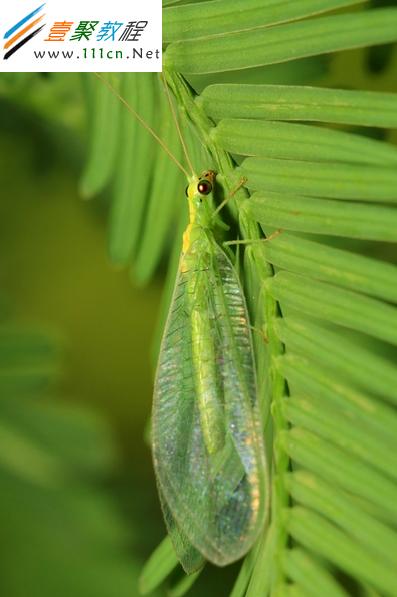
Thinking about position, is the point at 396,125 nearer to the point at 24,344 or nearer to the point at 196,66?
the point at 196,66

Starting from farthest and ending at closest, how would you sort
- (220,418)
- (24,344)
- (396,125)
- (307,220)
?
(24,344) < (220,418) < (307,220) < (396,125)

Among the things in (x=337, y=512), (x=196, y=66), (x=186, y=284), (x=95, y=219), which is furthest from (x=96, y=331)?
(x=337, y=512)

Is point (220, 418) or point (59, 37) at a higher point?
point (59, 37)

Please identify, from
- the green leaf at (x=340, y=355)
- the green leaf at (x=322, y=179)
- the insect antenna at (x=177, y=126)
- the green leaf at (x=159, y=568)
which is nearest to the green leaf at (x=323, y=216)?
the green leaf at (x=322, y=179)

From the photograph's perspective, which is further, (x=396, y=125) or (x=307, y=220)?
(x=307, y=220)

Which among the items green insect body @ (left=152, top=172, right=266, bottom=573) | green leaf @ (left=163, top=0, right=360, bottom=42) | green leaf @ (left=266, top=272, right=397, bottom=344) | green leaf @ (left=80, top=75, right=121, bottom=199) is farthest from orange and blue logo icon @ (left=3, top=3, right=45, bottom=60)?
green leaf @ (left=266, top=272, right=397, bottom=344)

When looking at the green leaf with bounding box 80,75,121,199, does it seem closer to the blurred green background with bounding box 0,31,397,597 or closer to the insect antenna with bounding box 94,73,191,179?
the insect antenna with bounding box 94,73,191,179

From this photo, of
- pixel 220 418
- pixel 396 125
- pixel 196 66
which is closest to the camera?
pixel 396 125

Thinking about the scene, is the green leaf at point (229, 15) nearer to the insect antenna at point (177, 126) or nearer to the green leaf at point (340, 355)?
the insect antenna at point (177, 126)
